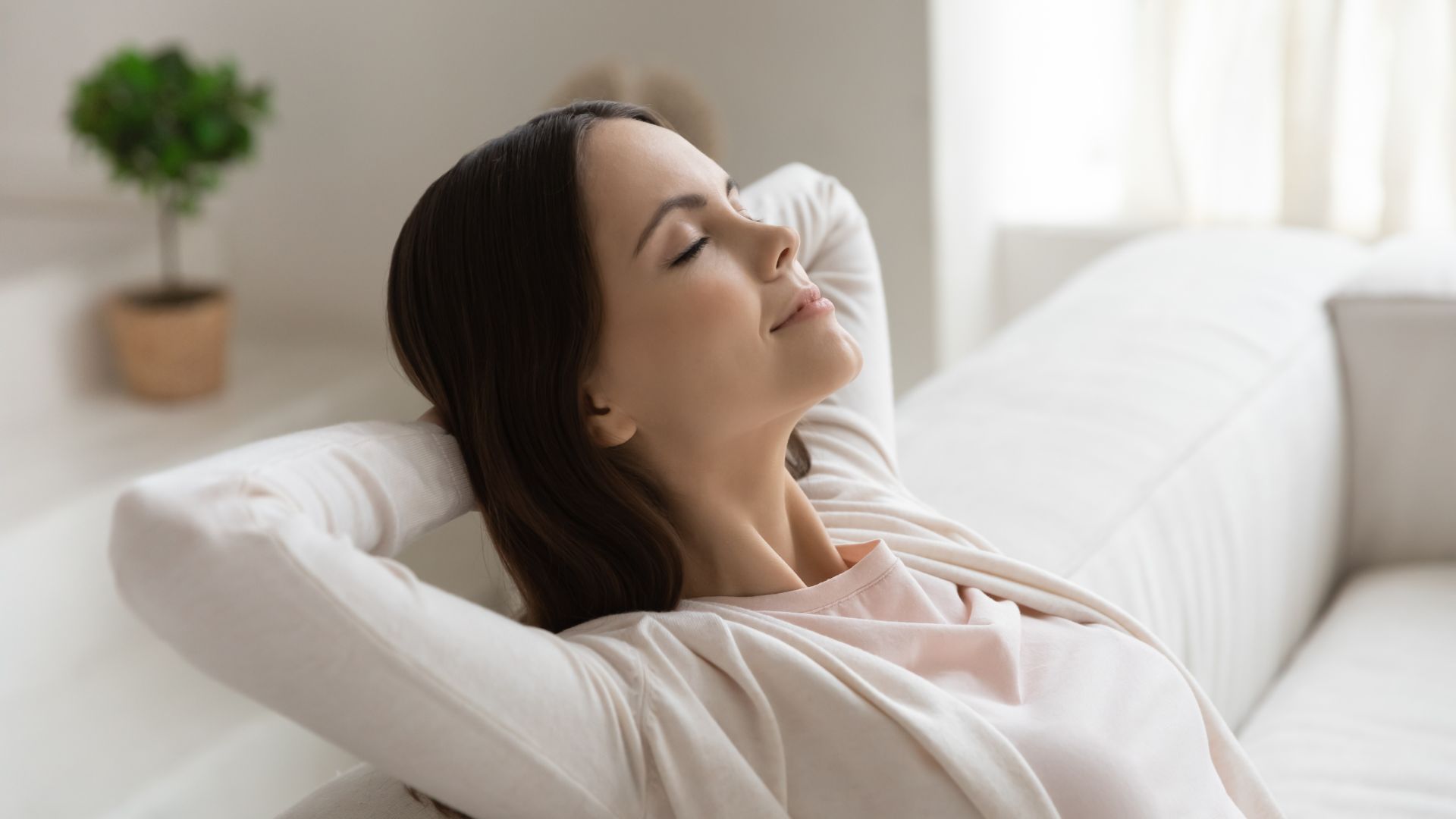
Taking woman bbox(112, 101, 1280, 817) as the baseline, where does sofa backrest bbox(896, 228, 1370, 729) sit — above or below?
below

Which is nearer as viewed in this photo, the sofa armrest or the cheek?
the cheek

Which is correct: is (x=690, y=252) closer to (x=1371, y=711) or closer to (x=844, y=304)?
(x=844, y=304)

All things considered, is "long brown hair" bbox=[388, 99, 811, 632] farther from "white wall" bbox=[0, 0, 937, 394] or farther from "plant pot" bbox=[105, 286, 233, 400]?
"plant pot" bbox=[105, 286, 233, 400]

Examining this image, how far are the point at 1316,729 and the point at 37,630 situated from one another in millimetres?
1885

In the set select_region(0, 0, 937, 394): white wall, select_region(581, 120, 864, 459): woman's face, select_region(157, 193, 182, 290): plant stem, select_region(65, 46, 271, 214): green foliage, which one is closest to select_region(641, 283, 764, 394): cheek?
select_region(581, 120, 864, 459): woman's face

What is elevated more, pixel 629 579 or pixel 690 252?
pixel 690 252

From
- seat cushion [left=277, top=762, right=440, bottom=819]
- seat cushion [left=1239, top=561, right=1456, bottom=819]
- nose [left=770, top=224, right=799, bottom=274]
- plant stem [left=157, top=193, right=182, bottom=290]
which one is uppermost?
nose [left=770, top=224, right=799, bottom=274]

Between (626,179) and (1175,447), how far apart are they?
0.82m

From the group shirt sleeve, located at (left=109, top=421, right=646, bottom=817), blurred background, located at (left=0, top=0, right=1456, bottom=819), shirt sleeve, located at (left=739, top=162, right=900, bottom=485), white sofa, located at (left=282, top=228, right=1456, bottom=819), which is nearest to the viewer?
shirt sleeve, located at (left=109, top=421, right=646, bottom=817)

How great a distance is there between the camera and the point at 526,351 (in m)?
0.87

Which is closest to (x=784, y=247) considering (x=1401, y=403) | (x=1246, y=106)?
(x=1401, y=403)

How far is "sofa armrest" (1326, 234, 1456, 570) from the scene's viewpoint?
5.83 feet

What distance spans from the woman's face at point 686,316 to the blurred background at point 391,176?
1.45 metres

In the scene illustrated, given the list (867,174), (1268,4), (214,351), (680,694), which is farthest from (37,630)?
(1268,4)
